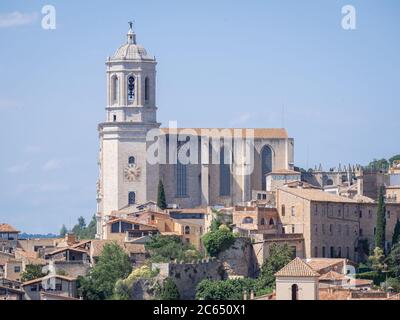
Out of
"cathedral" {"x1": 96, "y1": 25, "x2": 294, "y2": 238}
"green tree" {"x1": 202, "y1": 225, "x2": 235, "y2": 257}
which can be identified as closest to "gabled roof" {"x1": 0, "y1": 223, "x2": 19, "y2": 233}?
"cathedral" {"x1": 96, "y1": 25, "x2": 294, "y2": 238}

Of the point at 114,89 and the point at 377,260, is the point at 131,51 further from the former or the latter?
the point at 377,260

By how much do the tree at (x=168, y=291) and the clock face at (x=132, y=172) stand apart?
2183 cm

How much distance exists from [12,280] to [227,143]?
77.3 ft

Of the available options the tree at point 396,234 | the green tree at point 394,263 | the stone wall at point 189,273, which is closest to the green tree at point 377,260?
the green tree at point 394,263

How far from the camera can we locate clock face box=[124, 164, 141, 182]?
8512cm

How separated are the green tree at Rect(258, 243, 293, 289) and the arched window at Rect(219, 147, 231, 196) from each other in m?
19.5

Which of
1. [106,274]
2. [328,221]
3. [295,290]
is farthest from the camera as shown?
[328,221]

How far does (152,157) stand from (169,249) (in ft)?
53.1

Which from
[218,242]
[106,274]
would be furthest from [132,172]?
[106,274]

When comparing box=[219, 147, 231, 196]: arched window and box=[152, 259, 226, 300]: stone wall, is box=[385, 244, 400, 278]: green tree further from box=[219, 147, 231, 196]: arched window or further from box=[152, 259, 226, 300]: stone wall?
box=[219, 147, 231, 196]: arched window

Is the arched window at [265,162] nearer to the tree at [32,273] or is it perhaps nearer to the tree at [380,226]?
the tree at [380,226]

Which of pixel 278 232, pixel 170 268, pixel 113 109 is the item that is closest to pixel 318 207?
pixel 278 232

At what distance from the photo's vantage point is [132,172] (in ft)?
279
